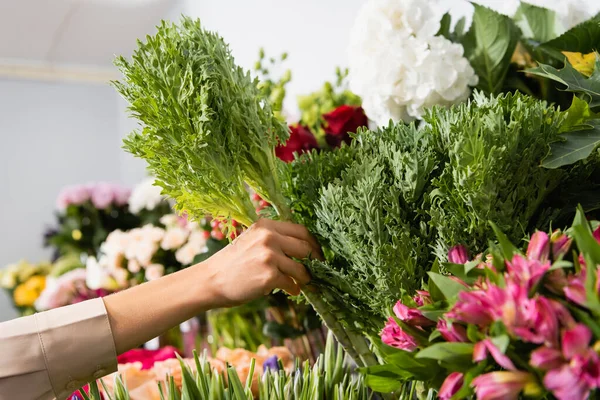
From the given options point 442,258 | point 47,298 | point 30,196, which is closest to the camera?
point 442,258

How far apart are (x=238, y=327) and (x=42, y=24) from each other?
93.8 inches

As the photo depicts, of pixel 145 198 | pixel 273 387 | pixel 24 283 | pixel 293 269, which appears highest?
pixel 145 198

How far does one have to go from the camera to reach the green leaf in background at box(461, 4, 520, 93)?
2.18 ft

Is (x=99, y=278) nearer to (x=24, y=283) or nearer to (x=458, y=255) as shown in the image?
(x=24, y=283)

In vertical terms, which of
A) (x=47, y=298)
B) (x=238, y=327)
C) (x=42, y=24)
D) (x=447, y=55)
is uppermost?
(x=42, y=24)

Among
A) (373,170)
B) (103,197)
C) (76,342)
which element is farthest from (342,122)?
(103,197)

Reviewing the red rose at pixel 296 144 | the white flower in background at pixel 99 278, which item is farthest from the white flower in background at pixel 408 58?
the white flower in background at pixel 99 278

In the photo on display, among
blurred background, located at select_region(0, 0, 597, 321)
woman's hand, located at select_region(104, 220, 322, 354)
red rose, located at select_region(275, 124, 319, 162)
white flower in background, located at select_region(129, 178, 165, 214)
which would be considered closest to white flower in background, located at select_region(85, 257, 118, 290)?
white flower in background, located at select_region(129, 178, 165, 214)

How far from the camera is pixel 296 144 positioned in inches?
30.1

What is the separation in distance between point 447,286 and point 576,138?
0.18 m

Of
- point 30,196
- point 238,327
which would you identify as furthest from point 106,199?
point 30,196

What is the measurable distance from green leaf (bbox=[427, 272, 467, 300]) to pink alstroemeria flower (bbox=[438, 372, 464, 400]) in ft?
0.15

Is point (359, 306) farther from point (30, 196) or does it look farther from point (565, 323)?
point (30, 196)

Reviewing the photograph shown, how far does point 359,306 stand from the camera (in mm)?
502
